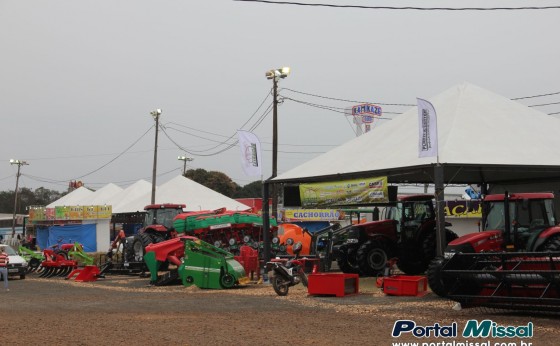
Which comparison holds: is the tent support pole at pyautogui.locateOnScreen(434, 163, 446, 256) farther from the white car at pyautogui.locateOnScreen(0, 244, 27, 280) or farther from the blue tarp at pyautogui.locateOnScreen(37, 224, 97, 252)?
the blue tarp at pyautogui.locateOnScreen(37, 224, 97, 252)

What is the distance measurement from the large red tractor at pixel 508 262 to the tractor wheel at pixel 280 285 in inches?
163

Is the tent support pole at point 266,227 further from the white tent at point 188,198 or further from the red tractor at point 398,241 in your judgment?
the white tent at point 188,198

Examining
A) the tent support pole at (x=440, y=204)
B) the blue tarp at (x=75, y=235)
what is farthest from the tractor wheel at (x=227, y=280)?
the blue tarp at (x=75, y=235)

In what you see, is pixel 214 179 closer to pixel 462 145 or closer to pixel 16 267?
pixel 16 267

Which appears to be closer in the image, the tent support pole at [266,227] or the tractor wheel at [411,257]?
the tractor wheel at [411,257]

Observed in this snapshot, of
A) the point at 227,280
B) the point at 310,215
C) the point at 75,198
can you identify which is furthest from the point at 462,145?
the point at 75,198

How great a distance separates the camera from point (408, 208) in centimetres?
1936

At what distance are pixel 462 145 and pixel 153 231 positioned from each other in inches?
540

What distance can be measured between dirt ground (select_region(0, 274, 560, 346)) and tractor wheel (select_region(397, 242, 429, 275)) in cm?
196

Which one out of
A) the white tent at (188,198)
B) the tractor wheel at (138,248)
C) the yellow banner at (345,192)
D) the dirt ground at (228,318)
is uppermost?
the white tent at (188,198)

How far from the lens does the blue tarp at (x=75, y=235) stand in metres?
40.9

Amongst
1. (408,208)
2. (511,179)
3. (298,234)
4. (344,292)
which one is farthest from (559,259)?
(298,234)

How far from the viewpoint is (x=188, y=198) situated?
1809 inches

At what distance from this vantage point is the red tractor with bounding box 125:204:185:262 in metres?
25.2
